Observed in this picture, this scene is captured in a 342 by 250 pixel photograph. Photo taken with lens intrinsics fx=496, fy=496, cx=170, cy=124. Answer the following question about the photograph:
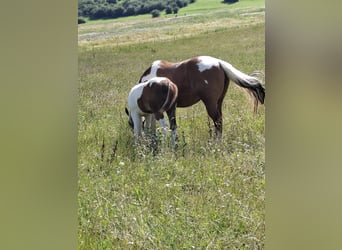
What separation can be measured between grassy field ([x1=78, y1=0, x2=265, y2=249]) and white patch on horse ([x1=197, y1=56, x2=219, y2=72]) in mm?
18

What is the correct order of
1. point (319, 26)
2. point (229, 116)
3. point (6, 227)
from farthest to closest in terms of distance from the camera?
point (229, 116) < point (6, 227) < point (319, 26)

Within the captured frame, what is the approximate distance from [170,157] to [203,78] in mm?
304

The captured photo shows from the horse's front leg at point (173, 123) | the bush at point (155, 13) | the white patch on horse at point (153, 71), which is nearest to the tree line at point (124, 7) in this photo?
the bush at point (155, 13)

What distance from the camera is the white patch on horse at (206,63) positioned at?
172 centimetres

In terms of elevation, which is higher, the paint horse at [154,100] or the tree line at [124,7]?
the tree line at [124,7]

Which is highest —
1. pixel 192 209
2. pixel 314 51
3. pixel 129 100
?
pixel 314 51

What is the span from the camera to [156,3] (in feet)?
5.91

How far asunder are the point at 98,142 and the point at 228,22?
2.05ft

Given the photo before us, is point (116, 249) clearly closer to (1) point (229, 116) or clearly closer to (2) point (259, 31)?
(1) point (229, 116)

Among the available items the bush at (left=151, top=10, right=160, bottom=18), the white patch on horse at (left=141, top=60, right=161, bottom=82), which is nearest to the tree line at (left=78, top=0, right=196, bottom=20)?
the bush at (left=151, top=10, right=160, bottom=18)

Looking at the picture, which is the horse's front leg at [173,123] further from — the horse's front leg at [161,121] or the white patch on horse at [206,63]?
the white patch on horse at [206,63]

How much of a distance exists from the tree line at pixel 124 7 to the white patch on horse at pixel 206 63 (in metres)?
0.21

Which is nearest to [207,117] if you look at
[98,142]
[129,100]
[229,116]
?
[229,116]

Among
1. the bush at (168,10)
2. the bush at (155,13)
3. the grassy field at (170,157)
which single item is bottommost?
the grassy field at (170,157)
